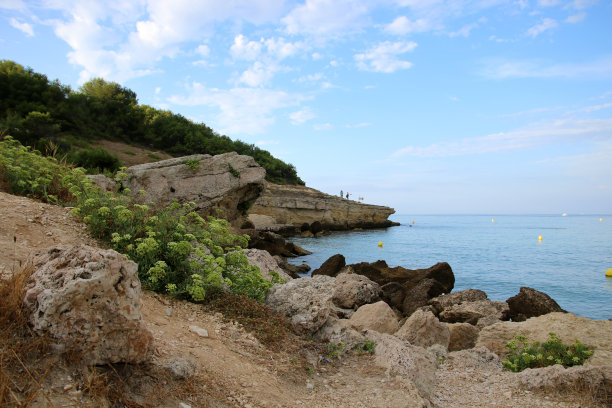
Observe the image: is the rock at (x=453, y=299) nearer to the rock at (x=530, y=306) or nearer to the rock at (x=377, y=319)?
the rock at (x=530, y=306)

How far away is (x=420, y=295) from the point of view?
12172mm

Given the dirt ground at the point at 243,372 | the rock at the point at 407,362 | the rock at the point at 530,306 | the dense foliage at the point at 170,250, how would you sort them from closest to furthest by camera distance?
the dirt ground at the point at 243,372
the rock at the point at 407,362
the dense foliage at the point at 170,250
the rock at the point at 530,306

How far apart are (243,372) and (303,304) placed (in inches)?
70.7

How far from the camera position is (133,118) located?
48.0 meters

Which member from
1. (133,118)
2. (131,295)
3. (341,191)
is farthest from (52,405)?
(341,191)

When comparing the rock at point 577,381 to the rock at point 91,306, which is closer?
the rock at point 91,306

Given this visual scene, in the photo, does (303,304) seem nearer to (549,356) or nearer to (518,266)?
(549,356)

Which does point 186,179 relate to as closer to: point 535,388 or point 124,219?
point 124,219

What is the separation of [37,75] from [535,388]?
43.6 m

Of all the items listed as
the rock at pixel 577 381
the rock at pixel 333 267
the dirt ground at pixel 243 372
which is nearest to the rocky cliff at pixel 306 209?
the rock at pixel 333 267

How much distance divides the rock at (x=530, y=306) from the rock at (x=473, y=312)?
1.27 feet

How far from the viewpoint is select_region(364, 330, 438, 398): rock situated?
4637 millimetres

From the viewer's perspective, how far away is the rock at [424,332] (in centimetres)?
662

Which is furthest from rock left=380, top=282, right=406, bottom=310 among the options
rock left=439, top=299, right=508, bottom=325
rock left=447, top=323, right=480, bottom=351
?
rock left=447, top=323, right=480, bottom=351
